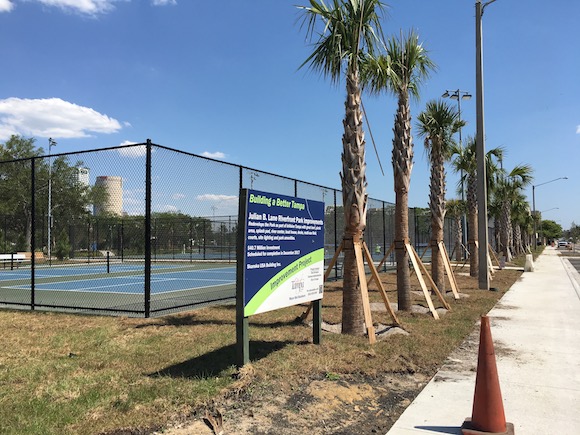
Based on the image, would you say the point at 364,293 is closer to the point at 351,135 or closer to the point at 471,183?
the point at 351,135

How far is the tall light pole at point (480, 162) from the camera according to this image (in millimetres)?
15383

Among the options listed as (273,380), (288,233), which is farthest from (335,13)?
(273,380)

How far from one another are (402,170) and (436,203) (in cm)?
399

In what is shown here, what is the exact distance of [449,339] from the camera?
25.6 ft

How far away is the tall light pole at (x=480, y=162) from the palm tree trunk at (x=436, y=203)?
1.44 meters

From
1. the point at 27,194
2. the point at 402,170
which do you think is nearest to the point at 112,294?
the point at 402,170

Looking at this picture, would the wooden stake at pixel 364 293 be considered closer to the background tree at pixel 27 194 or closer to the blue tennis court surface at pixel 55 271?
the blue tennis court surface at pixel 55 271

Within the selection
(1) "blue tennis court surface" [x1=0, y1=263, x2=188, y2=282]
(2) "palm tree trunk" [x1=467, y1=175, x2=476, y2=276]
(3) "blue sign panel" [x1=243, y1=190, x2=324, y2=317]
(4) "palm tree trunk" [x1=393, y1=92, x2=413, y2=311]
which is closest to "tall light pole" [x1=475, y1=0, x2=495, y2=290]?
(2) "palm tree trunk" [x1=467, y1=175, x2=476, y2=276]

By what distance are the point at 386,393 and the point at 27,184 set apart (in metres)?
49.4

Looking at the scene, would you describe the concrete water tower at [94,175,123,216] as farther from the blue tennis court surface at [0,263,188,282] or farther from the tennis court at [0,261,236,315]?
the blue tennis court surface at [0,263,188,282]

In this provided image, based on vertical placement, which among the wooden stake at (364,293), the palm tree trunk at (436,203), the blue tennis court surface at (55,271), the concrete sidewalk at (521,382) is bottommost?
the blue tennis court surface at (55,271)

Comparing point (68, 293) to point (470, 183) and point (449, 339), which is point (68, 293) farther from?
point (470, 183)

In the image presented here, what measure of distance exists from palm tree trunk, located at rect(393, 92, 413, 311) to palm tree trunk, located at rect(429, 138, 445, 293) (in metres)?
2.87

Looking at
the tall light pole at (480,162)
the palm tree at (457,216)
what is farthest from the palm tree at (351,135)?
the palm tree at (457,216)
